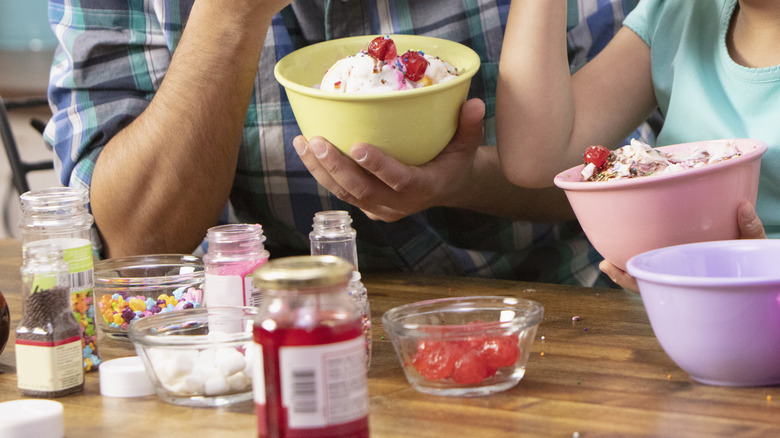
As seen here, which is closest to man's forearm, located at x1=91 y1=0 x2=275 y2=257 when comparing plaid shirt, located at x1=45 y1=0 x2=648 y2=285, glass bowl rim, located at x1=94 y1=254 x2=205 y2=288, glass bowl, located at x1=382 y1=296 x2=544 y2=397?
plaid shirt, located at x1=45 y1=0 x2=648 y2=285

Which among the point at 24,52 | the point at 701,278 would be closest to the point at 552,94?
the point at 701,278

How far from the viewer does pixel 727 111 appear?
1.24m

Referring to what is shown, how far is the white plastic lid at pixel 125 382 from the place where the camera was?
87cm

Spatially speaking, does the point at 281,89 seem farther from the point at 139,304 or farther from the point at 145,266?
the point at 139,304

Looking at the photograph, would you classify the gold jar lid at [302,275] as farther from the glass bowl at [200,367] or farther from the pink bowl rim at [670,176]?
the pink bowl rim at [670,176]

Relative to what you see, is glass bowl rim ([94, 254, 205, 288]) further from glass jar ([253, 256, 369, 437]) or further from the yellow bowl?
glass jar ([253, 256, 369, 437])

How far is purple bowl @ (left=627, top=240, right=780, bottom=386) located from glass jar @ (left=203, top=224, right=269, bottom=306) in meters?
0.42

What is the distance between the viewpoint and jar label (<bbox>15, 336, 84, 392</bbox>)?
0.85 meters

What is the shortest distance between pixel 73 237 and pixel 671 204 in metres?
0.69

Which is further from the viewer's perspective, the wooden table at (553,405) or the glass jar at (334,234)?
the glass jar at (334,234)

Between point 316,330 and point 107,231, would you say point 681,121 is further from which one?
point 107,231

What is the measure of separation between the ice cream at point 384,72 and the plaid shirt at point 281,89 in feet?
1.52

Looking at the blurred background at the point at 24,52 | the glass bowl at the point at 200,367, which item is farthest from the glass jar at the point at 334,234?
the blurred background at the point at 24,52

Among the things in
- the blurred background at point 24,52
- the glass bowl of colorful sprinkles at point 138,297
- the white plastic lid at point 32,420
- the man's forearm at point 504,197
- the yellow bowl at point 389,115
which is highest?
the blurred background at point 24,52
